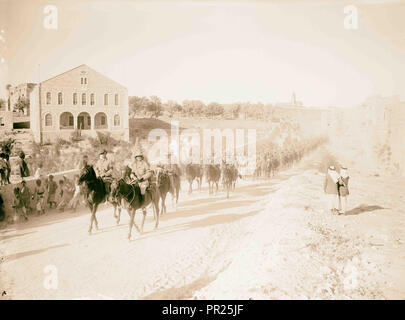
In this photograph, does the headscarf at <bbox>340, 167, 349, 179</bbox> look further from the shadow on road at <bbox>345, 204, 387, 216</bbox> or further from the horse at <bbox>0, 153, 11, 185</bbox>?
the horse at <bbox>0, 153, 11, 185</bbox>

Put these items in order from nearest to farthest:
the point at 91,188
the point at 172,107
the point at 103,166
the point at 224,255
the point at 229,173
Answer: the point at 224,255 → the point at 91,188 → the point at 103,166 → the point at 172,107 → the point at 229,173

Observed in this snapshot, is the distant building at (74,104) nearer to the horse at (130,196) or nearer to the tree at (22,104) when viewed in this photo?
the tree at (22,104)

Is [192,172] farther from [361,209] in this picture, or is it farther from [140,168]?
[361,209]

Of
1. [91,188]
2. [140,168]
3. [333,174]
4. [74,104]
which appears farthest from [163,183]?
[333,174]

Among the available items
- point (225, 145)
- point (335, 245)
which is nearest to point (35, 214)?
point (225, 145)

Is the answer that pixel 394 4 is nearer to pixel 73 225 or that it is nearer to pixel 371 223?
pixel 371 223
